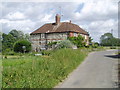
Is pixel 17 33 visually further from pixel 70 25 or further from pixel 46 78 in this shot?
pixel 46 78

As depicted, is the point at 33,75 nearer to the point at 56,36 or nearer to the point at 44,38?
the point at 56,36

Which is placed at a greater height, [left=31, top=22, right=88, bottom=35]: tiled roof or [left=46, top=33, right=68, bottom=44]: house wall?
[left=31, top=22, right=88, bottom=35]: tiled roof

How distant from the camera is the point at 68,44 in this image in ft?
95.7

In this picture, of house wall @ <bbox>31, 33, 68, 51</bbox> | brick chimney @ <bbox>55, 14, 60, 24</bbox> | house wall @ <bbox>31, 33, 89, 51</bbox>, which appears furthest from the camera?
brick chimney @ <bbox>55, 14, 60, 24</bbox>

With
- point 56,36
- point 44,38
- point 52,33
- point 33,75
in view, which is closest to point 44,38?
point 44,38

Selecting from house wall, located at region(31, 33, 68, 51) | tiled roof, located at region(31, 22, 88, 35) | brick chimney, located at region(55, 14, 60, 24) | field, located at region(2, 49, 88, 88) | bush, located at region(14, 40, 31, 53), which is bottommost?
field, located at region(2, 49, 88, 88)

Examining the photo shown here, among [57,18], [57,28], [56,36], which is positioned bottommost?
[56,36]

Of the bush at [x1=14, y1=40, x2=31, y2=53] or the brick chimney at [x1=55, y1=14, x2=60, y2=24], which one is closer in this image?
the bush at [x1=14, y1=40, x2=31, y2=53]

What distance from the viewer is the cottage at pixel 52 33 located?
48469mm

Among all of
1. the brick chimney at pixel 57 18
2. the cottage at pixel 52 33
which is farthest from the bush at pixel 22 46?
the brick chimney at pixel 57 18

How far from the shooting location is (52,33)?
50.2m

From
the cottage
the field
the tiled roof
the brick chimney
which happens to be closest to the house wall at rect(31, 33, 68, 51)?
the cottage

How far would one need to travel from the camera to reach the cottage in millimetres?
48469

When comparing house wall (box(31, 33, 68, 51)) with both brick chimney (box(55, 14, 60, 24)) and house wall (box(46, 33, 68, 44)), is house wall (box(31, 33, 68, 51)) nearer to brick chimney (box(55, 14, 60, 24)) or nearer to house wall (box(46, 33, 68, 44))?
house wall (box(46, 33, 68, 44))
